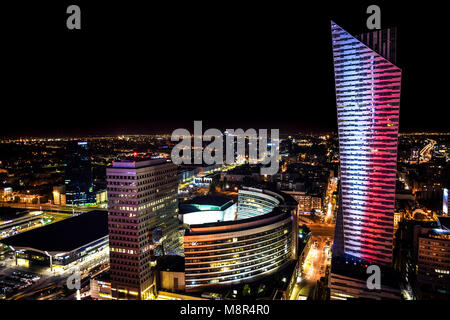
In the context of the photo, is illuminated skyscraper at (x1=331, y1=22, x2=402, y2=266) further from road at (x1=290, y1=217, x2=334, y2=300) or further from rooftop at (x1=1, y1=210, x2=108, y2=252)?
rooftop at (x1=1, y1=210, x2=108, y2=252)

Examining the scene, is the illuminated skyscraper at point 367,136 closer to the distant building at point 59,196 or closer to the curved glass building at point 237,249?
the curved glass building at point 237,249

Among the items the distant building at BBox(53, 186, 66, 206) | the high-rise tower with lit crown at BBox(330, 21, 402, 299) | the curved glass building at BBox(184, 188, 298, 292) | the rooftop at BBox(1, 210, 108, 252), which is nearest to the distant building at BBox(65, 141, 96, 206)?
the distant building at BBox(53, 186, 66, 206)

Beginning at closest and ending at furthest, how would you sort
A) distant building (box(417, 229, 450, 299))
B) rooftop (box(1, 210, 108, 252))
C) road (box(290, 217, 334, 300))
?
road (box(290, 217, 334, 300)) < distant building (box(417, 229, 450, 299)) < rooftop (box(1, 210, 108, 252))

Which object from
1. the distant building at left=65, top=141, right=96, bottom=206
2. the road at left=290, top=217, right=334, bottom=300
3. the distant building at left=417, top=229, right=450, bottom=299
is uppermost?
the distant building at left=65, top=141, right=96, bottom=206

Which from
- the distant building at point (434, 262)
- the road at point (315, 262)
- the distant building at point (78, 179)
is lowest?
the road at point (315, 262)

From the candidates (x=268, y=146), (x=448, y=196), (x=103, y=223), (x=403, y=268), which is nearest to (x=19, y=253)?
(x=103, y=223)

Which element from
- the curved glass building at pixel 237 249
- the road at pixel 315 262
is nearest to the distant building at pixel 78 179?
the curved glass building at pixel 237 249
